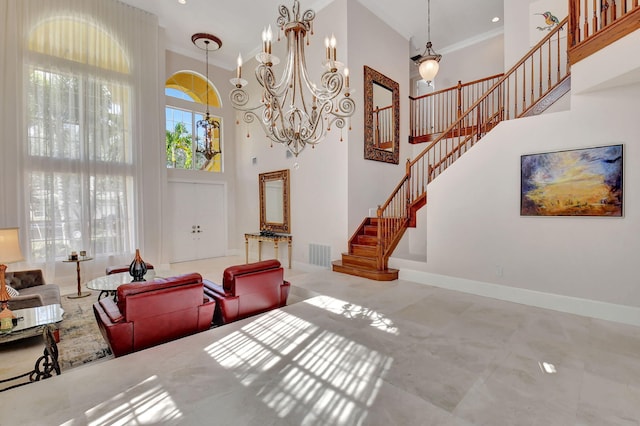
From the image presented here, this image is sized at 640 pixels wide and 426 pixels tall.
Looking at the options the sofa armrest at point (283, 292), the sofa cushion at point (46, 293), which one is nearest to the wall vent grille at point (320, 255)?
the sofa armrest at point (283, 292)

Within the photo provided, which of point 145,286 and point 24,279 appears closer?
point 145,286

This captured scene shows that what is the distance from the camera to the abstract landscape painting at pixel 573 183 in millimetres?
3430

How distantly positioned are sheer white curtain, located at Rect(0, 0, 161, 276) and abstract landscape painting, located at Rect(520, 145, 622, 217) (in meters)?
7.22

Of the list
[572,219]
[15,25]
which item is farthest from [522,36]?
[15,25]

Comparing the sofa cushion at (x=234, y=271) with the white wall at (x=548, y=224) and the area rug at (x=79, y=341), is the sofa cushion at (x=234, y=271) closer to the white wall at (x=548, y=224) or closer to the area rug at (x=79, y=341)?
the area rug at (x=79, y=341)

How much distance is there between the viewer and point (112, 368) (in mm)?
2430

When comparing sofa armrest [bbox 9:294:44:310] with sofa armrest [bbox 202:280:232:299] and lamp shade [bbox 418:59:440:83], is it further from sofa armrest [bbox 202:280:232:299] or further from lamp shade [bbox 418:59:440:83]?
lamp shade [bbox 418:59:440:83]

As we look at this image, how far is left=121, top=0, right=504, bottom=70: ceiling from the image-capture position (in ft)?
20.1

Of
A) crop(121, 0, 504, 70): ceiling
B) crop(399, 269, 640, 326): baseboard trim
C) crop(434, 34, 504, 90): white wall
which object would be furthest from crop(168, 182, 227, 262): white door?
crop(434, 34, 504, 90): white wall

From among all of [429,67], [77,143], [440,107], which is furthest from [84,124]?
[440,107]

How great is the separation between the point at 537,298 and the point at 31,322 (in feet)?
18.8

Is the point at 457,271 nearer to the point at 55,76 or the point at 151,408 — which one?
the point at 151,408

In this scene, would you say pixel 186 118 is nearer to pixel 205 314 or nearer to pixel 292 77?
pixel 292 77

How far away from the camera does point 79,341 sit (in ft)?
11.0
